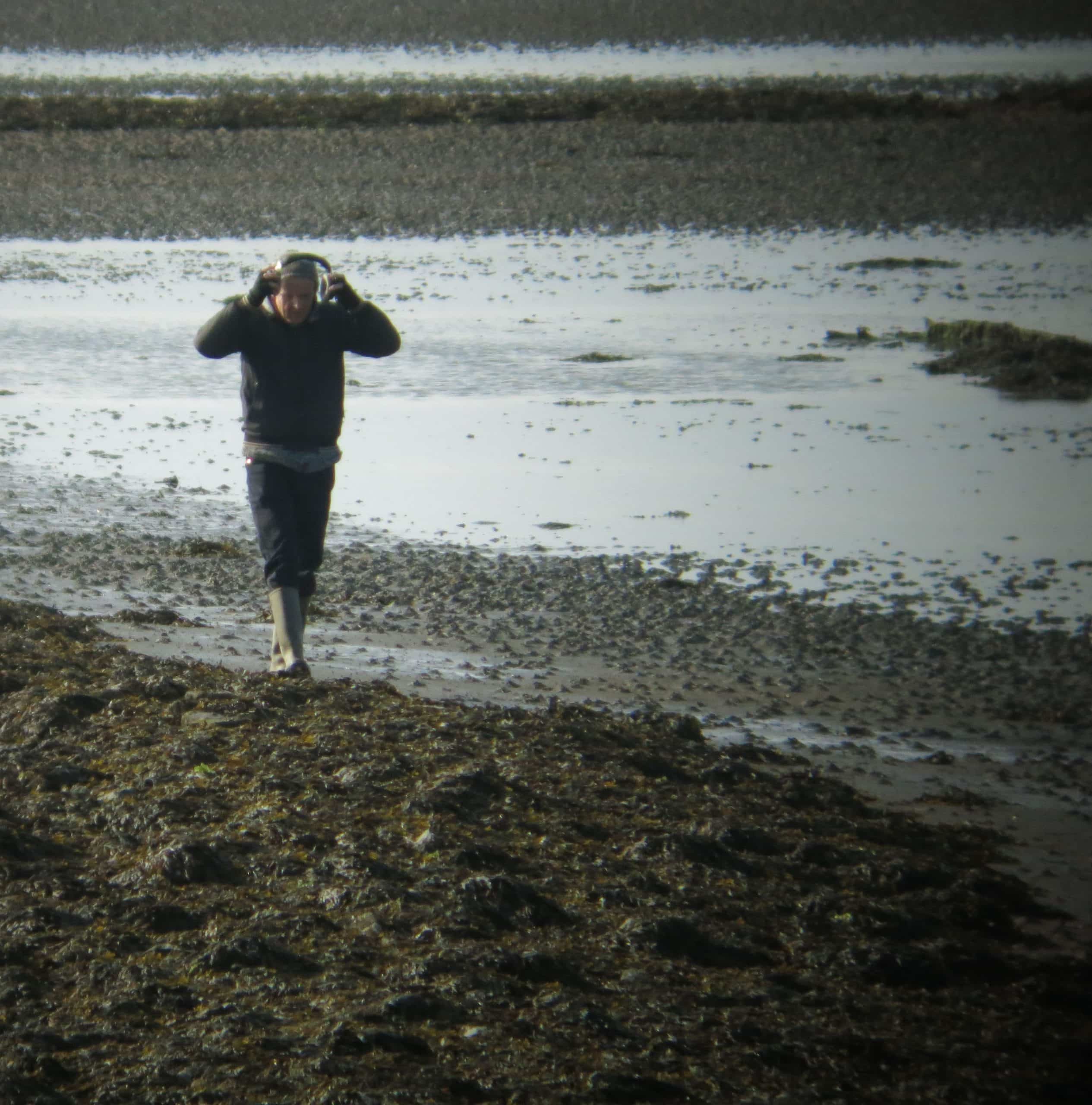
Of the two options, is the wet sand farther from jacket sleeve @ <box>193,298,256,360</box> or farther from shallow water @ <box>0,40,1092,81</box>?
shallow water @ <box>0,40,1092,81</box>

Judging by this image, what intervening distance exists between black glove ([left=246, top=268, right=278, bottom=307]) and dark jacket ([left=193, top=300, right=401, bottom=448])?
0.09 ft

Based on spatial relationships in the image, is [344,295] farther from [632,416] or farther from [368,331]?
[632,416]

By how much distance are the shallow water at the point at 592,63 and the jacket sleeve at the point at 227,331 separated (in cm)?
2609

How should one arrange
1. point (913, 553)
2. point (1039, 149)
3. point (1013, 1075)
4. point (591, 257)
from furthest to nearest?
point (1039, 149) → point (591, 257) → point (913, 553) → point (1013, 1075)

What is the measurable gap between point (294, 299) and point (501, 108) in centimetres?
2035

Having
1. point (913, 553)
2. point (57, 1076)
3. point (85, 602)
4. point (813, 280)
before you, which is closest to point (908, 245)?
point (813, 280)

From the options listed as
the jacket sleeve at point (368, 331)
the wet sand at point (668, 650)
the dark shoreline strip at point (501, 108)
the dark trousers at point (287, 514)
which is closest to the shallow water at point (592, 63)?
the dark shoreline strip at point (501, 108)

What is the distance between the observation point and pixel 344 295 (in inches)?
249

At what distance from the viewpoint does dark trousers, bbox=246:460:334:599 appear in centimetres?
637

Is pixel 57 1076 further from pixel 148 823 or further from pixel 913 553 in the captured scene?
pixel 913 553

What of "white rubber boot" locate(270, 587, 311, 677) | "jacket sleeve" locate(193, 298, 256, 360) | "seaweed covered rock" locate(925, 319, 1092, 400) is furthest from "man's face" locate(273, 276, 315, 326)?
"seaweed covered rock" locate(925, 319, 1092, 400)

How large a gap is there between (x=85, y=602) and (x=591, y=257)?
33.8ft

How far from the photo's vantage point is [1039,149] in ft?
75.8

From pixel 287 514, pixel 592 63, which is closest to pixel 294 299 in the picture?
pixel 287 514
